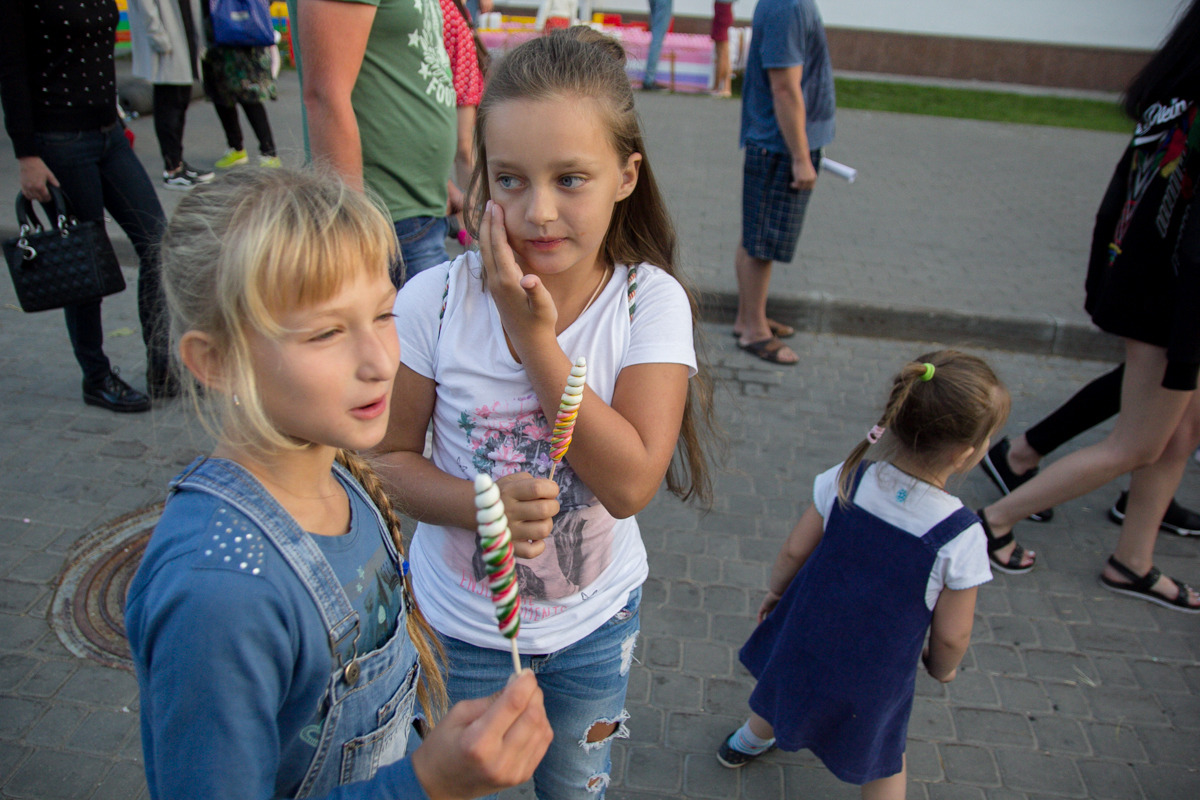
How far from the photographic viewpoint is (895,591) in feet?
6.81

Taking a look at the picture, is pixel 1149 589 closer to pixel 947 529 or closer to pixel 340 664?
pixel 947 529

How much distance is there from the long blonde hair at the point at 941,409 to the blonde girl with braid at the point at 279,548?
1350mm

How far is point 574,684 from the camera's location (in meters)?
1.71

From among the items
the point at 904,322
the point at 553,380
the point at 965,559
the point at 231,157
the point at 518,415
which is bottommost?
the point at 904,322

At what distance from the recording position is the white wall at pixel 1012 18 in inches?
583

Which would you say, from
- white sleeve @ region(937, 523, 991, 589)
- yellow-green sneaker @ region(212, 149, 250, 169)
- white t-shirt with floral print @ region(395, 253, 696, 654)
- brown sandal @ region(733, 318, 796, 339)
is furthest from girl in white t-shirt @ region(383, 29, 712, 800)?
yellow-green sneaker @ region(212, 149, 250, 169)

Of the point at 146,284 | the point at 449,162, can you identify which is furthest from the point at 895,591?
the point at 146,284

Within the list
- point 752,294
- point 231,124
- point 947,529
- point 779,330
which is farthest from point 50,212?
point 231,124

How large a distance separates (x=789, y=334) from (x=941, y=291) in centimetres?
133

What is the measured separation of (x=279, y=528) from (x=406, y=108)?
2051mm

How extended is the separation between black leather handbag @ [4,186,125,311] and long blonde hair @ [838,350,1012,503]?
3250 mm

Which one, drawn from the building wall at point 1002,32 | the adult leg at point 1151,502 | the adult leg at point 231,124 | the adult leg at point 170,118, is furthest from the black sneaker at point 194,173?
the building wall at point 1002,32

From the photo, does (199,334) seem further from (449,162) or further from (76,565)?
(76,565)

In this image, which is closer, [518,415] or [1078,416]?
[518,415]
